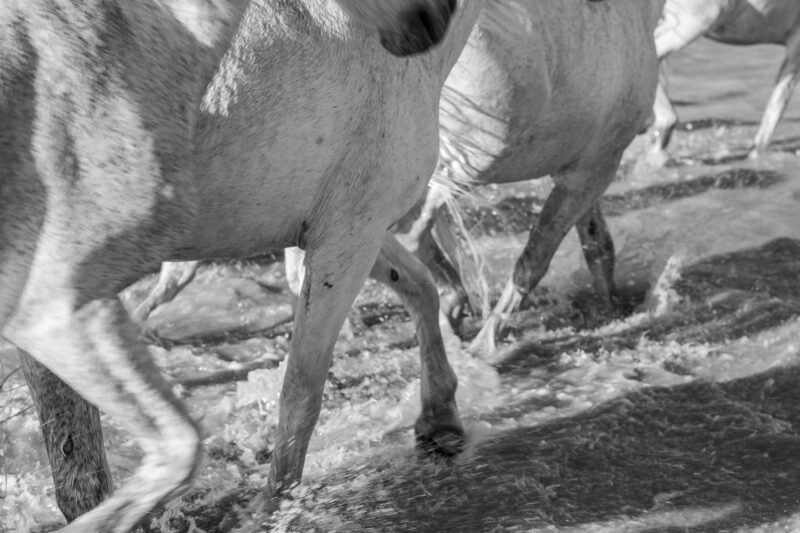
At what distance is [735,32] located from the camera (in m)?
9.20

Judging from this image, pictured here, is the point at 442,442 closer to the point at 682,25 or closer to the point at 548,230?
the point at 548,230

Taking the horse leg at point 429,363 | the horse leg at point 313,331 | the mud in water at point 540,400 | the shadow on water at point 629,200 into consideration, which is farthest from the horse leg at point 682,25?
the horse leg at point 313,331

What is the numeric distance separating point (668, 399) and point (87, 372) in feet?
9.81

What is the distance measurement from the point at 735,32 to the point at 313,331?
7093mm

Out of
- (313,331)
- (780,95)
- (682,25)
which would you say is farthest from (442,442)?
(780,95)

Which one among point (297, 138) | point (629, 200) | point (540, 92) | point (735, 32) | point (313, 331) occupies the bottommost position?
point (629, 200)

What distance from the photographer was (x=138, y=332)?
231cm

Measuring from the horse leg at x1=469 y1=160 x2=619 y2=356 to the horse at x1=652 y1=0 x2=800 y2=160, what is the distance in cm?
374

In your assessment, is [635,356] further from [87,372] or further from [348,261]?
[87,372]

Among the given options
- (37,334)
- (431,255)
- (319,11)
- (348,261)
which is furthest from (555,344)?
(37,334)

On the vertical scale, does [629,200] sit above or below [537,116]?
below

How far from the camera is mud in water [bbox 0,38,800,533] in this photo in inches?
140

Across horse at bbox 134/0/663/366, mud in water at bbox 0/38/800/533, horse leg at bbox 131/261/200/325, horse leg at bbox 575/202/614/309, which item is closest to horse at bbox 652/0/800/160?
mud in water at bbox 0/38/800/533

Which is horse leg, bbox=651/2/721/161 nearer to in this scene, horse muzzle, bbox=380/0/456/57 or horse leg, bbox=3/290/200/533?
horse muzzle, bbox=380/0/456/57
